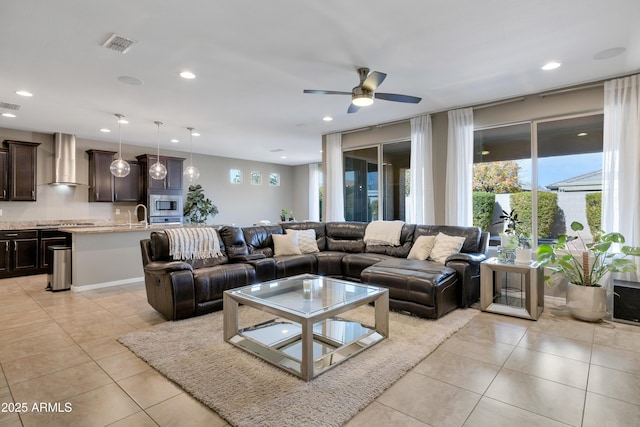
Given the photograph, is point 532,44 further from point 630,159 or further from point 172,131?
point 172,131

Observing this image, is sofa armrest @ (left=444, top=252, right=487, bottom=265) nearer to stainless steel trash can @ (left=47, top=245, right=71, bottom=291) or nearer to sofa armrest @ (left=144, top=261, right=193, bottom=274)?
sofa armrest @ (left=144, top=261, right=193, bottom=274)

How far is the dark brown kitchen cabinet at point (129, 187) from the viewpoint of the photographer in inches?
274

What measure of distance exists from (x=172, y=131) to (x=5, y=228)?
130 inches

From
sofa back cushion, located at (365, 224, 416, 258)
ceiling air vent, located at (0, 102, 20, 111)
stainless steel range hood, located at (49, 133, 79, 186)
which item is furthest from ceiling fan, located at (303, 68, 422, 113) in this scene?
stainless steel range hood, located at (49, 133, 79, 186)

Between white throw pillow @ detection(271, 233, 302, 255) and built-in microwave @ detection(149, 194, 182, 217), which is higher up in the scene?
built-in microwave @ detection(149, 194, 182, 217)

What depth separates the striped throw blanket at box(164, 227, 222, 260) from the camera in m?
3.86

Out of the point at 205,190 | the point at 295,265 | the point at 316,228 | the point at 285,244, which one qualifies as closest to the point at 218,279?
the point at 295,265

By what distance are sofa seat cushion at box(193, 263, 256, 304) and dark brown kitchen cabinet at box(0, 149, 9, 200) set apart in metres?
4.85

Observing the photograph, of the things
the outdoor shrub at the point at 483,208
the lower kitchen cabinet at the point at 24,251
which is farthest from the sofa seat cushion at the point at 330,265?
the lower kitchen cabinet at the point at 24,251

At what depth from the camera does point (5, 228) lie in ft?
18.7

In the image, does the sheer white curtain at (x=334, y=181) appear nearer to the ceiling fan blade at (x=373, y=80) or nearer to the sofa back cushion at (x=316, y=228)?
the sofa back cushion at (x=316, y=228)

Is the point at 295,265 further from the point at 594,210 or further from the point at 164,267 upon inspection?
the point at 594,210

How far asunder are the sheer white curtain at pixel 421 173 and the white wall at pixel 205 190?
5713 mm

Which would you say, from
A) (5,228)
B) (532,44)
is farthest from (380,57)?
(5,228)
